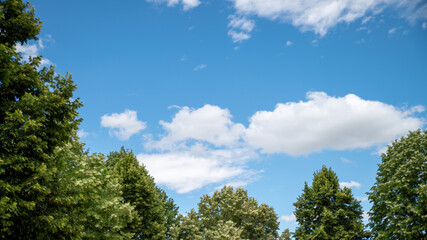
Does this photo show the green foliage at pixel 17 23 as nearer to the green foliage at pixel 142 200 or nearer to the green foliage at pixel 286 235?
the green foliage at pixel 142 200

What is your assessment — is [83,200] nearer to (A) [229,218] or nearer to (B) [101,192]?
(B) [101,192]

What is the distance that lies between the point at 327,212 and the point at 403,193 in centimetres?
931

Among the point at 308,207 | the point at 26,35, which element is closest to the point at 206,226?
the point at 308,207

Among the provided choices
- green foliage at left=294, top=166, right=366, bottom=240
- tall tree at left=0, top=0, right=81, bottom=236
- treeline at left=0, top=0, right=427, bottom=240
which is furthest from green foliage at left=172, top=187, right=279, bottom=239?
tall tree at left=0, top=0, right=81, bottom=236

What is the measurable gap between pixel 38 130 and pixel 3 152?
1508 millimetres

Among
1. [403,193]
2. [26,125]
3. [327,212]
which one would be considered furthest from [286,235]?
[26,125]

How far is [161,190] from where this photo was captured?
57875 millimetres

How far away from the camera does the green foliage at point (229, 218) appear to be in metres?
39.2

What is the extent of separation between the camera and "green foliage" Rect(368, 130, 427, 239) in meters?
28.0

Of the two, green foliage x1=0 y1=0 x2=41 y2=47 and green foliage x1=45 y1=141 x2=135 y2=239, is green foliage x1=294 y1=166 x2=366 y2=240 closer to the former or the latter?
green foliage x1=45 y1=141 x2=135 y2=239

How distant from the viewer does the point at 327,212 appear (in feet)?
123

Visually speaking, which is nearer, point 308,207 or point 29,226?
point 29,226

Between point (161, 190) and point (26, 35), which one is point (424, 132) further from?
point (161, 190)

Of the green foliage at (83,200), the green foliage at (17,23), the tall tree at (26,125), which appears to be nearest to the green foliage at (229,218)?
the green foliage at (83,200)
